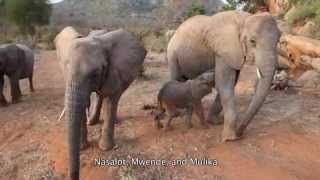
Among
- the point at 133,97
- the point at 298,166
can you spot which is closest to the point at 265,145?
the point at 298,166

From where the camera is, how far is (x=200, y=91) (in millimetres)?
8117

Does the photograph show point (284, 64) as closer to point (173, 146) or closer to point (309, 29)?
point (309, 29)

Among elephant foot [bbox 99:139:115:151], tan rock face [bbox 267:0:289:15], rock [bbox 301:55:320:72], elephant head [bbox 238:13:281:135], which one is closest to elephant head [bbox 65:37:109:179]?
elephant foot [bbox 99:139:115:151]

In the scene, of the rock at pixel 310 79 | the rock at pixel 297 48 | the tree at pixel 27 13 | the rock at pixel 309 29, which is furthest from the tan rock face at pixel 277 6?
the tree at pixel 27 13

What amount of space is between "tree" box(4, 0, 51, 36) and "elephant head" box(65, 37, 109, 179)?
27.2 metres

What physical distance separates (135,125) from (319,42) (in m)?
6.56

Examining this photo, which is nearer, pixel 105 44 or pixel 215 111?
pixel 105 44

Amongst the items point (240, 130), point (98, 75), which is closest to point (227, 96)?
point (240, 130)

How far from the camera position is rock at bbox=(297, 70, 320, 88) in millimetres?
11781

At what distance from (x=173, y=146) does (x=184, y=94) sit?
849 mm

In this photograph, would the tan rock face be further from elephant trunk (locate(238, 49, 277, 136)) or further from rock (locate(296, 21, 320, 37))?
elephant trunk (locate(238, 49, 277, 136))

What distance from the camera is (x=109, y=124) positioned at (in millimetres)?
7539

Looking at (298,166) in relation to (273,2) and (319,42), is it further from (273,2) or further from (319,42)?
(273,2)

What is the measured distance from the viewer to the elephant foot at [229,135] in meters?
7.99
